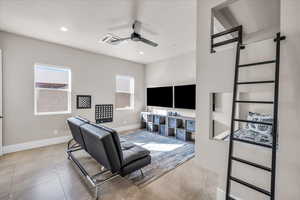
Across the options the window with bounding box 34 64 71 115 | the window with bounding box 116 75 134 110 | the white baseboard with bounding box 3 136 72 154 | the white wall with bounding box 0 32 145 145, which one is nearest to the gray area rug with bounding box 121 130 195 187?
the window with bounding box 116 75 134 110

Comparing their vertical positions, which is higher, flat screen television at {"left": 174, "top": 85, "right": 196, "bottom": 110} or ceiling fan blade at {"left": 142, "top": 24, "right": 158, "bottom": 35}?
ceiling fan blade at {"left": 142, "top": 24, "right": 158, "bottom": 35}

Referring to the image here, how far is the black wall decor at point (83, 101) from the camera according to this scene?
443cm

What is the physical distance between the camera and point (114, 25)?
292cm

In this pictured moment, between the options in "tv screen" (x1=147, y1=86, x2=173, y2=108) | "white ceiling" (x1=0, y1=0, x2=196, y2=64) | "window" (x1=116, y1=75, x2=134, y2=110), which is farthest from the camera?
"window" (x1=116, y1=75, x2=134, y2=110)

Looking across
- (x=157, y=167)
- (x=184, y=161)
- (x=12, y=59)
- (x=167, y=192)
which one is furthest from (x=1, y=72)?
(x=184, y=161)

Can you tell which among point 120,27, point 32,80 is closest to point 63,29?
point 120,27

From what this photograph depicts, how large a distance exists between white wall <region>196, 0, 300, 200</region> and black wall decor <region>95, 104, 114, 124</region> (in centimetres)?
388

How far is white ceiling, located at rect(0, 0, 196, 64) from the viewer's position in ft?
7.45

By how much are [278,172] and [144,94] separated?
545 centimetres

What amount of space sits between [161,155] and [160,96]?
2772mm

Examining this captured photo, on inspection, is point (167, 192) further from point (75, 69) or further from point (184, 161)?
point (75, 69)

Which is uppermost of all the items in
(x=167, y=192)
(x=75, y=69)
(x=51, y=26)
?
(x=51, y=26)

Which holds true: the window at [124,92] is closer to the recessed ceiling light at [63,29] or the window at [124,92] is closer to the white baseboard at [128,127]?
the white baseboard at [128,127]

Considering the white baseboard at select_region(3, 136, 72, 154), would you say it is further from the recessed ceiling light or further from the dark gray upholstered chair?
the recessed ceiling light
